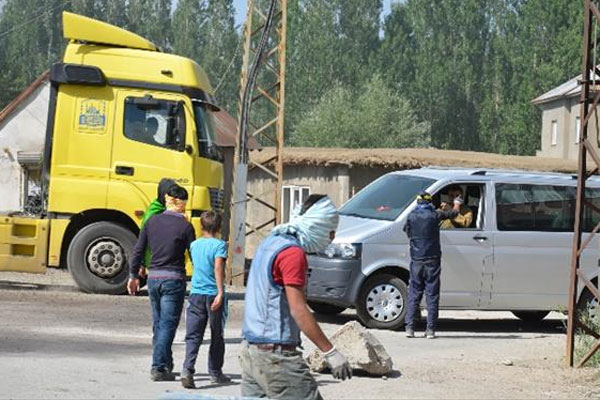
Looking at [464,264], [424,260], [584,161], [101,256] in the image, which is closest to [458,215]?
Result: [464,264]

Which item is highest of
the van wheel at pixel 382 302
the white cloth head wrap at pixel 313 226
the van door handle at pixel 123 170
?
the van door handle at pixel 123 170

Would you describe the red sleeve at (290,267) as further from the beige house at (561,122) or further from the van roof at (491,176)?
the beige house at (561,122)

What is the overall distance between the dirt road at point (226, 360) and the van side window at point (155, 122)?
2366 millimetres

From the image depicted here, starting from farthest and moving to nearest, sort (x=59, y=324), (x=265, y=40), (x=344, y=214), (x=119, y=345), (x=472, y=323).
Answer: (x=265, y=40)
(x=472, y=323)
(x=344, y=214)
(x=59, y=324)
(x=119, y=345)

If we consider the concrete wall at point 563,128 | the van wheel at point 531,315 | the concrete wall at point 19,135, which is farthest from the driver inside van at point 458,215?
the concrete wall at point 563,128

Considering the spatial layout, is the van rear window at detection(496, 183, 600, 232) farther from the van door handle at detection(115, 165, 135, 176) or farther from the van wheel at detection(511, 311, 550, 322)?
the van door handle at detection(115, 165, 135, 176)

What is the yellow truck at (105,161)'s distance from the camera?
62.6 ft

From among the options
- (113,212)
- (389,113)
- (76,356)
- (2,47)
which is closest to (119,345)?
(76,356)

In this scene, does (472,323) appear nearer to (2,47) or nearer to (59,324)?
(59,324)

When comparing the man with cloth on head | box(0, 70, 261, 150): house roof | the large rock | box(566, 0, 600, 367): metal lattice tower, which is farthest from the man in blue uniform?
box(0, 70, 261, 150): house roof

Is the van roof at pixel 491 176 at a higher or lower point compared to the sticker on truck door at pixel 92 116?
lower

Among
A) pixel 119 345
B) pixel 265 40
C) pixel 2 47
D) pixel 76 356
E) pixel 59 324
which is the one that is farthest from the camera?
pixel 2 47

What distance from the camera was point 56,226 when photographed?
19.2m

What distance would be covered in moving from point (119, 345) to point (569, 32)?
60475 millimetres
